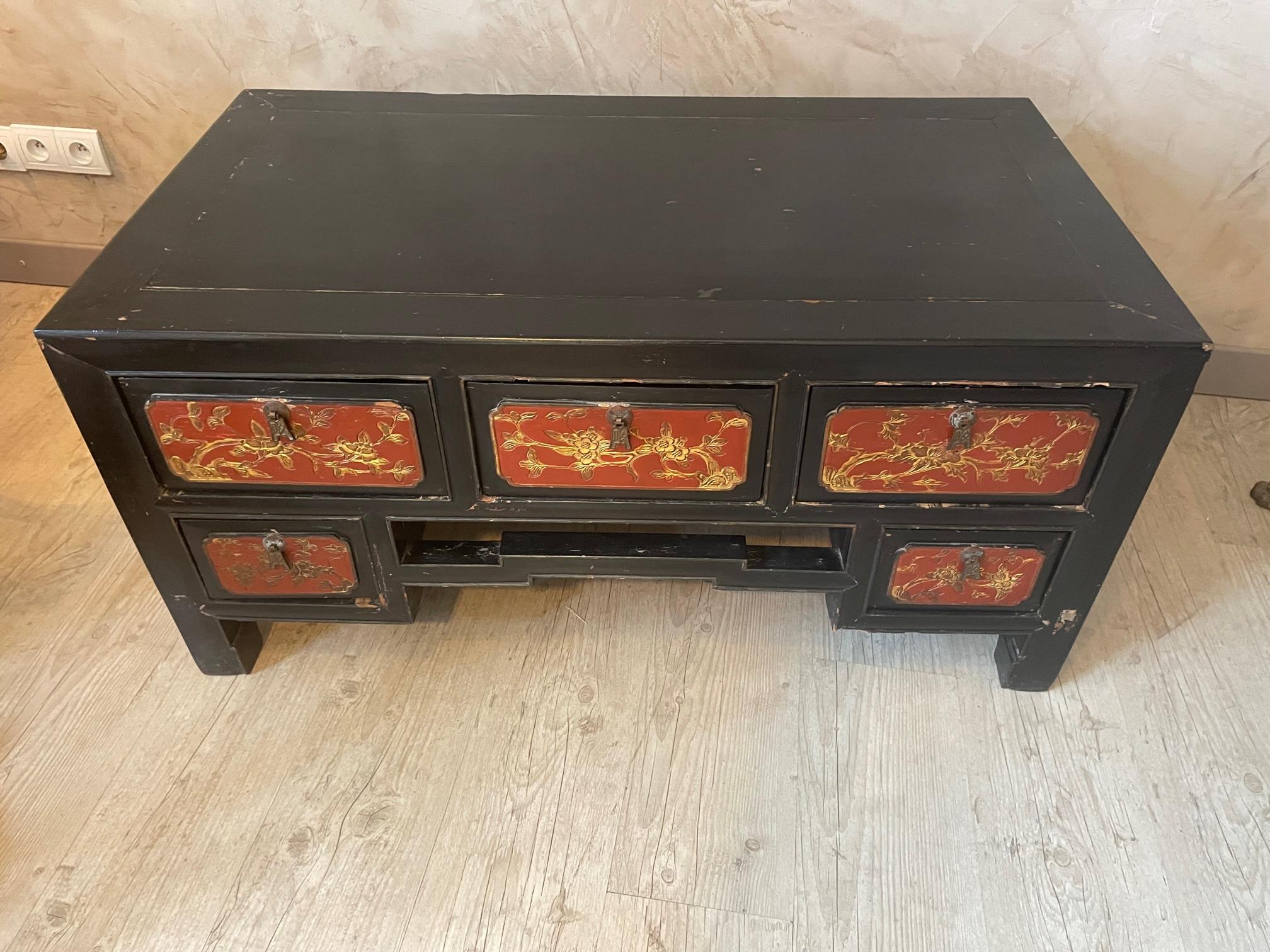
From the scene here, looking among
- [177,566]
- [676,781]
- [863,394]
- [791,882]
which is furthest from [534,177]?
[791,882]

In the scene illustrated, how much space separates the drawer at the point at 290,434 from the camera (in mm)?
900

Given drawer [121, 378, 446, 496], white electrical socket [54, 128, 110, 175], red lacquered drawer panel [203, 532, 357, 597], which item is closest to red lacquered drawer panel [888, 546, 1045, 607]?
drawer [121, 378, 446, 496]

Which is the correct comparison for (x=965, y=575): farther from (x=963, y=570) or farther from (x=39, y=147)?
(x=39, y=147)

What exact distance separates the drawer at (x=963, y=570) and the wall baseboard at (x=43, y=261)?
5.32 ft

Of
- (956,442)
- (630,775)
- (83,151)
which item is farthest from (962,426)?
(83,151)

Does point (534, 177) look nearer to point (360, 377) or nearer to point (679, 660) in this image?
point (360, 377)

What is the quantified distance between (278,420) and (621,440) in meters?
0.35

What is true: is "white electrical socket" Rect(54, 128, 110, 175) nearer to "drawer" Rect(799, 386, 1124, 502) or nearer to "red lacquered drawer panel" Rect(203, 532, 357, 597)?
"red lacquered drawer panel" Rect(203, 532, 357, 597)

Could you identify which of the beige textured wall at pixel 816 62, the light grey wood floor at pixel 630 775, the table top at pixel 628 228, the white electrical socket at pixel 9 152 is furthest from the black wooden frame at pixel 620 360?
the white electrical socket at pixel 9 152

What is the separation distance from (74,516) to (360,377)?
813 mm

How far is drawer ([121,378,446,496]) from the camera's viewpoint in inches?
35.4

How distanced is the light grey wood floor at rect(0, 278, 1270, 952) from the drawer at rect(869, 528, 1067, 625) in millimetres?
154

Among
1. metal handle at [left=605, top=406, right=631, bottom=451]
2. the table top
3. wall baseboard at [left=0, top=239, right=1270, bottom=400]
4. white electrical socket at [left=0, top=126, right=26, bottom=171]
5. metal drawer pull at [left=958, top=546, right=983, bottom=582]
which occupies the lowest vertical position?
wall baseboard at [left=0, top=239, right=1270, bottom=400]

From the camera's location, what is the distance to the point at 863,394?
2.92ft
